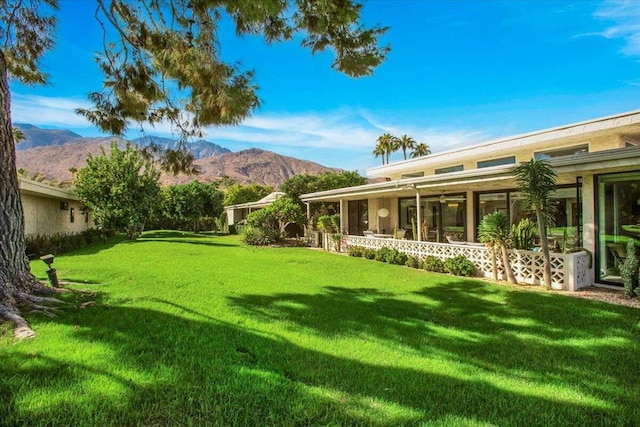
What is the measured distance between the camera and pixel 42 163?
149375 millimetres

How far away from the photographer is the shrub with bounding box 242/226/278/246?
19.8 m

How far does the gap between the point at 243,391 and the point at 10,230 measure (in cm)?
507

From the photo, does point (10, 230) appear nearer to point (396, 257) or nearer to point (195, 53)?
point (195, 53)

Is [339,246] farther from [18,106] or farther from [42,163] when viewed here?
[42,163]

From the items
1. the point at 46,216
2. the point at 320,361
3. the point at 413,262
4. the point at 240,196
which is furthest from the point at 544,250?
the point at 240,196

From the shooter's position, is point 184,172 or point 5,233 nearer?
point 5,233

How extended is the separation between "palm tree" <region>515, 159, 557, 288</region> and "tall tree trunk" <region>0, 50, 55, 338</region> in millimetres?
10153

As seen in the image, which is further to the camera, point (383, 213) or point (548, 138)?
point (383, 213)


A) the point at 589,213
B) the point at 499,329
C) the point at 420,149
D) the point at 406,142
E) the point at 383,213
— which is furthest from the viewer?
the point at 420,149

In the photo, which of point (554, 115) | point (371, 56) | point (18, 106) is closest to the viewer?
point (371, 56)

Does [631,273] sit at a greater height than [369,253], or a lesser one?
greater

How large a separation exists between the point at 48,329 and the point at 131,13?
648 centimetres

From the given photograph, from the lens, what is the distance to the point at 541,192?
798 centimetres

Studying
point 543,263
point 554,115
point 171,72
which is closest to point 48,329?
point 171,72
